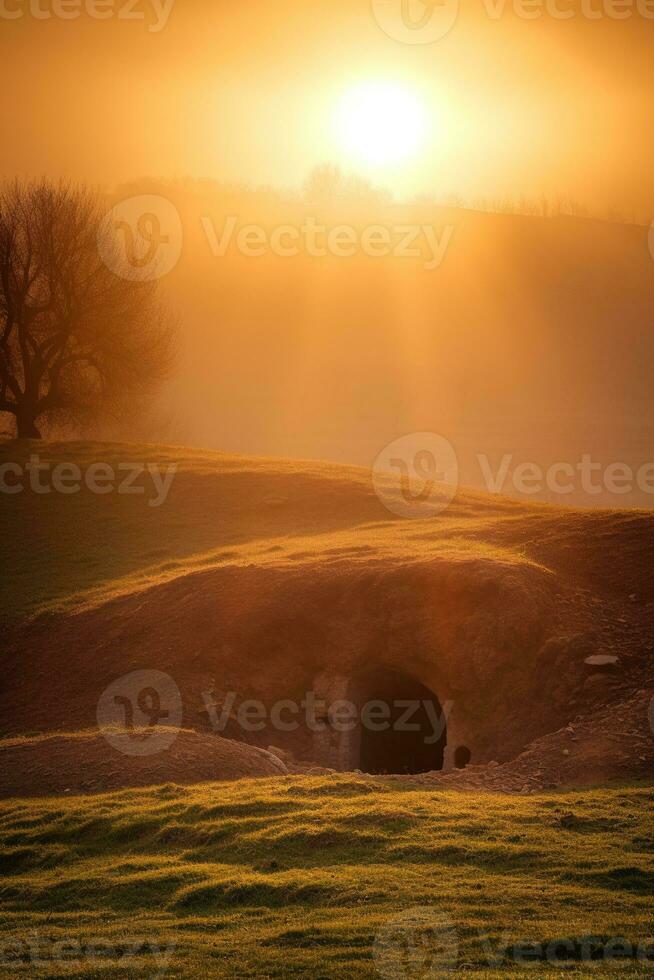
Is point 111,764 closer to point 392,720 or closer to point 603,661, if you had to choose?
point 392,720

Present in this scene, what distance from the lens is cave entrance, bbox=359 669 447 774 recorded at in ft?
79.0

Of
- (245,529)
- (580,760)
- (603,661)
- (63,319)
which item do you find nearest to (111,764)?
(580,760)

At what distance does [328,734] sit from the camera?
22.7 metres

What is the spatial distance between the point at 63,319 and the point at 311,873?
40698 mm

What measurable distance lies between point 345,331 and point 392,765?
379 feet

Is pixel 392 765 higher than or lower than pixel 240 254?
lower

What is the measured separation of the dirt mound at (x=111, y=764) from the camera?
56.2ft

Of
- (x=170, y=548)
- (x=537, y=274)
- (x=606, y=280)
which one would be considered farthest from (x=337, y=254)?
(x=170, y=548)

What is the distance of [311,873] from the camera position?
12.6m

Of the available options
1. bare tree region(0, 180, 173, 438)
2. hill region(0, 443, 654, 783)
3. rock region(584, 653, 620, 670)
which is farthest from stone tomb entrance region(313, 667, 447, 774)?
bare tree region(0, 180, 173, 438)

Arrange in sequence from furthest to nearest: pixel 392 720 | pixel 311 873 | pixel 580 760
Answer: pixel 392 720, pixel 580 760, pixel 311 873

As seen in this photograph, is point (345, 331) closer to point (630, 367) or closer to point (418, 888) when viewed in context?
point (630, 367)

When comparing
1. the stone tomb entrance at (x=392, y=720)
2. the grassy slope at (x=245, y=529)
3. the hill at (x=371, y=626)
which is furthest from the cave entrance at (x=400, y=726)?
the grassy slope at (x=245, y=529)

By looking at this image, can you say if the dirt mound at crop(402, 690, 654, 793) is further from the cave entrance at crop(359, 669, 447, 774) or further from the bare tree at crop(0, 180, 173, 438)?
the bare tree at crop(0, 180, 173, 438)
